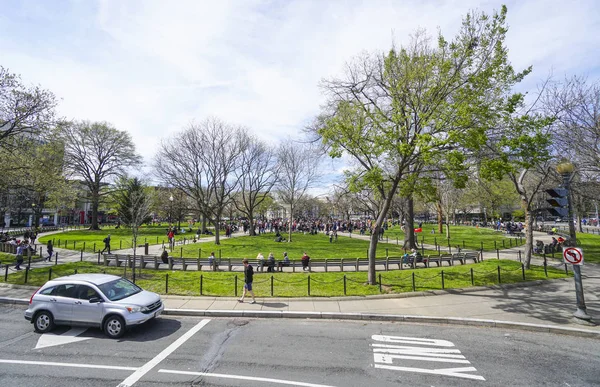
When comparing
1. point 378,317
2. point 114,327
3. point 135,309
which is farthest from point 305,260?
point 114,327

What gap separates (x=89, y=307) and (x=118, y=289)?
2.71 feet

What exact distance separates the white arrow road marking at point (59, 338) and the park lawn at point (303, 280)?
13.7ft

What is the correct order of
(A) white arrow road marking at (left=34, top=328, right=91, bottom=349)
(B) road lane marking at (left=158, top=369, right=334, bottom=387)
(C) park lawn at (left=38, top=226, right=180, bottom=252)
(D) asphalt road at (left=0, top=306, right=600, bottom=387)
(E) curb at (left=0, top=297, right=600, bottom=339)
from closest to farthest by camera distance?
(B) road lane marking at (left=158, top=369, right=334, bottom=387)
(D) asphalt road at (left=0, top=306, right=600, bottom=387)
(A) white arrow road marking at (left=34, top=328, right=91, bottom=349)
(E) curb at (left=0, top=297, right=600, bottom=339)
(C) park lawn at (left=38, top=226, right=180, bottom=252)

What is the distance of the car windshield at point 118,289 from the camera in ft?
27.9

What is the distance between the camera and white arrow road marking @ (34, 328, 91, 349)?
25.2 feet

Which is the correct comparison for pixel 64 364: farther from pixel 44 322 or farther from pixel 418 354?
pixel 418 354

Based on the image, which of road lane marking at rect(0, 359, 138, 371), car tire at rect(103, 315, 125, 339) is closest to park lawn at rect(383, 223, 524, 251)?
car tire at rect(103, 315, 125, 339)

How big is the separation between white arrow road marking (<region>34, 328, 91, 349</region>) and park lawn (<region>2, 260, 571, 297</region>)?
4.17m

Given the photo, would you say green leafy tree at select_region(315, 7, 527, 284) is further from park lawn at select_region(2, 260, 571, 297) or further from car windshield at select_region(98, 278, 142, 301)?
car windshield at select_region(98, 278, 142, 301)

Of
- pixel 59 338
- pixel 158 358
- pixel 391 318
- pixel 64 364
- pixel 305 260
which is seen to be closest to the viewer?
pixel 64 364

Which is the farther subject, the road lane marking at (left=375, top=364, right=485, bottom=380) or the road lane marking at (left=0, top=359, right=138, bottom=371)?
the road lane marking at (left=0, top=359, right=138, bottom=371)

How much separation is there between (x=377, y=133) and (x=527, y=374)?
964 centimetres

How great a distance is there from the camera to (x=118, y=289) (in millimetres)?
8930

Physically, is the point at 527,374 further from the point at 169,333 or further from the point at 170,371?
the point at 169,333
